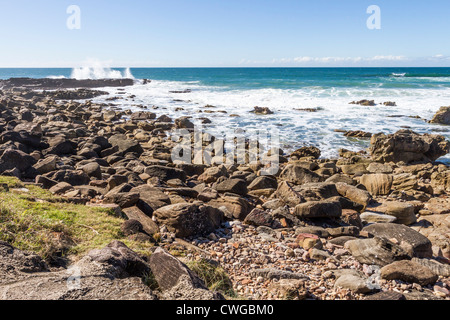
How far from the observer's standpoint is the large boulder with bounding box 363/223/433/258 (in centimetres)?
658

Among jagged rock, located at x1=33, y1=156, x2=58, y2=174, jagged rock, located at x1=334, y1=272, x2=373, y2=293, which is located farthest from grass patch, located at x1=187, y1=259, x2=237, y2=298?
jagged rock, located at x1=33, y1=156, x2=58, y2=174

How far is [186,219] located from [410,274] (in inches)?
158

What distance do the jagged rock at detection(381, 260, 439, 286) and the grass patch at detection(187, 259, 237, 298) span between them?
2562 millimetres

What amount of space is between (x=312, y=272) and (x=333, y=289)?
0.59 m

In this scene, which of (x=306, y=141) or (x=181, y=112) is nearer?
(x=306, y=141)

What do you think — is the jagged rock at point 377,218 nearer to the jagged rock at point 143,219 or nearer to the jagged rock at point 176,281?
the jagged rock at point 143,219

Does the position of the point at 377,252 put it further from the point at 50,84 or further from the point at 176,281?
the point at 50,84

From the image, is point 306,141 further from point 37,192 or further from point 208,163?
point 37,192

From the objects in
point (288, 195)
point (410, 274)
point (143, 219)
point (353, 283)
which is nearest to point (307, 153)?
point (288, 195)

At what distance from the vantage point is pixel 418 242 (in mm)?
6699

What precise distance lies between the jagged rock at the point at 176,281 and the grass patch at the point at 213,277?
0.66 meters
